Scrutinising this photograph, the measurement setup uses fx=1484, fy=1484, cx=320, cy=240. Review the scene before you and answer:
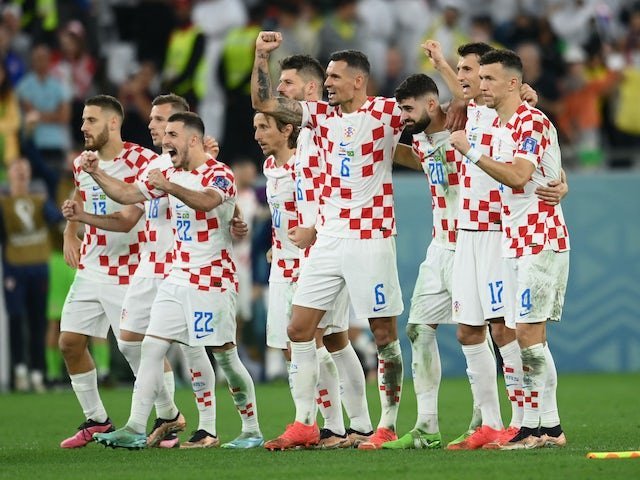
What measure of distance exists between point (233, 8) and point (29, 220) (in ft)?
15.5

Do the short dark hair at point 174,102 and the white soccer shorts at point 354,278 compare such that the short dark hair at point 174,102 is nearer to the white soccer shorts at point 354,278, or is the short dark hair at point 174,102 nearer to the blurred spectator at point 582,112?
the white soccer shorts at point 354,278

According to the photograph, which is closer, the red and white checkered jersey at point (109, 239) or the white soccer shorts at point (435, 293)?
the white soccer shorts at point (435, 293)

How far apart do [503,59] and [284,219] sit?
2.40 m

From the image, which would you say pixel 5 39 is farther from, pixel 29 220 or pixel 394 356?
pixel 394 356

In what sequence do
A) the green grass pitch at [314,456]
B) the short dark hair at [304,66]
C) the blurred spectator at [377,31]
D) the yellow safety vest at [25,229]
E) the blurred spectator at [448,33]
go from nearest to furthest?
the green grass pitch at [314,456]
the short dark hair at [304,66]
the yellow safety vest at [25,229]
the blurred spectator at [377,31]
the blurred spectator at [448,33]

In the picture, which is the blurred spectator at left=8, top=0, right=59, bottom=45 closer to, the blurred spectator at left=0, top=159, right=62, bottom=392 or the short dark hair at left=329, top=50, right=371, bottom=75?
the blurred spectator at left=0, top=159, right=62, bottom=392

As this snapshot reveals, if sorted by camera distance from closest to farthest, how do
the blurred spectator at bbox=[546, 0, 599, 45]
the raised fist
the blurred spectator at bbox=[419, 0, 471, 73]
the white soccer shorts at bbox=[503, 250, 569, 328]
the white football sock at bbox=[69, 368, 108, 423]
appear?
the raised fist < the white soccer shorts at bbox=[503, 250, 569, 328] < the white football sock at bbox=[69, 368, 108, 423] < the blurred spectator at bbox=[419, 0, 471, 73] < the blurred spectator at bbox=[546, 0, 599, 45]

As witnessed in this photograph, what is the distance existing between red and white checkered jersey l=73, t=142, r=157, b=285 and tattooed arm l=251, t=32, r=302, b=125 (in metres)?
2.13

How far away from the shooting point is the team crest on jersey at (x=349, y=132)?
11352mm

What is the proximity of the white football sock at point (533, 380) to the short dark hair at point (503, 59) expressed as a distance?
2.06 m

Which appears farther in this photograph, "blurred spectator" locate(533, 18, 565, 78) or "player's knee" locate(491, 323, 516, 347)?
"blurred spectator" locate(533, 18, 565, 78)

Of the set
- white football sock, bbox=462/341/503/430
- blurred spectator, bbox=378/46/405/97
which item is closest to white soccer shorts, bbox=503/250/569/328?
white football sock, bbox=462/341/503/430

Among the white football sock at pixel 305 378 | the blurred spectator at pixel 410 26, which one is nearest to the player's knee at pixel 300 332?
the white football sock at pixel 305 378

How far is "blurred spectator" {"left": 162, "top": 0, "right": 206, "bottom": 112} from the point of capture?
70.5 feet
